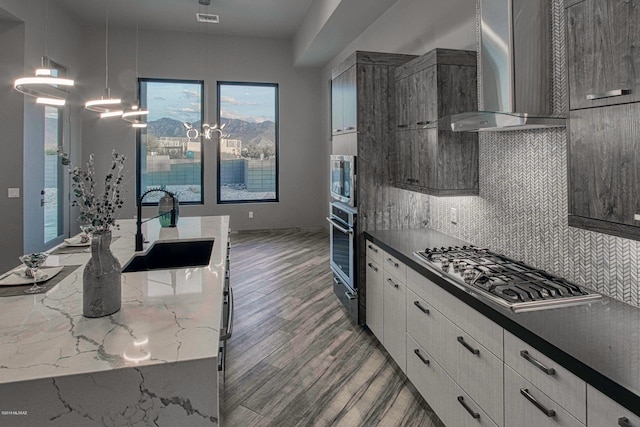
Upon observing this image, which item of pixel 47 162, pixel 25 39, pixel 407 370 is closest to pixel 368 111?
pixel 407 370

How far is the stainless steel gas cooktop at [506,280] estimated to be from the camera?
5.71ft

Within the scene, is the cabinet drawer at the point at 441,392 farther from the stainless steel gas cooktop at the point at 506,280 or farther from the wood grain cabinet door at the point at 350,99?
the wood grain cabinet door at the point at 350,99

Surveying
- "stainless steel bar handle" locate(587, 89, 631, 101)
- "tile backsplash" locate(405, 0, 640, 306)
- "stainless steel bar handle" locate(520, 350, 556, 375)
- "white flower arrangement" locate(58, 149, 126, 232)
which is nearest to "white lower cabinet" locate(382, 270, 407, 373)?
"tile backsplash" locate(405, 0, 640, 306)

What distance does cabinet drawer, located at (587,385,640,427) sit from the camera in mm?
1104

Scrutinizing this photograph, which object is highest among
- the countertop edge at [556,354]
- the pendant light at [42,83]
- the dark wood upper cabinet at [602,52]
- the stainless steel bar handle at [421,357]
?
the pendant light at [42,83]

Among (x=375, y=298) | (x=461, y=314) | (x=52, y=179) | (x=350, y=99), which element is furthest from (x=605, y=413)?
(x=52, y=179)

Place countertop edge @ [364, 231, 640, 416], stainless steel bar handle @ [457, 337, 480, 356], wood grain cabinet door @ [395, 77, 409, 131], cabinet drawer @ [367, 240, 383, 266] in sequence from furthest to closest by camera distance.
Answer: wood grain cabinet door @ [395, 77, 409, 131] < cabinet drawer @ [367, 240, 383, 266] < stainless steel bar handle @ [457, 337, 480, 356] < countertop edge @ [364, 231, 640, 416]

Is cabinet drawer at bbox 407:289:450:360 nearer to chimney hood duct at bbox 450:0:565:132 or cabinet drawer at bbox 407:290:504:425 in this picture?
cabinet drawer at bbox 407:290:504:425

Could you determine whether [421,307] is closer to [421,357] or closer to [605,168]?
[421,357]

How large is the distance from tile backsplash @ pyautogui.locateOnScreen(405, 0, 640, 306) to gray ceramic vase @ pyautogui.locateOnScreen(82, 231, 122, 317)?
2.15m

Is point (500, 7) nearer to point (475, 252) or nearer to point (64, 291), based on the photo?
point (475, 252)

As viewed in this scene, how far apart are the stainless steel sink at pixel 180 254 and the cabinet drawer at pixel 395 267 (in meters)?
1.34

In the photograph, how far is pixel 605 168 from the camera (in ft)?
4.93

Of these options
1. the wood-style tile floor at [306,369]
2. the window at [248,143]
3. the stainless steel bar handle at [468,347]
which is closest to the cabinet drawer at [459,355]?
the stainless steel bar handle at [468,347]
